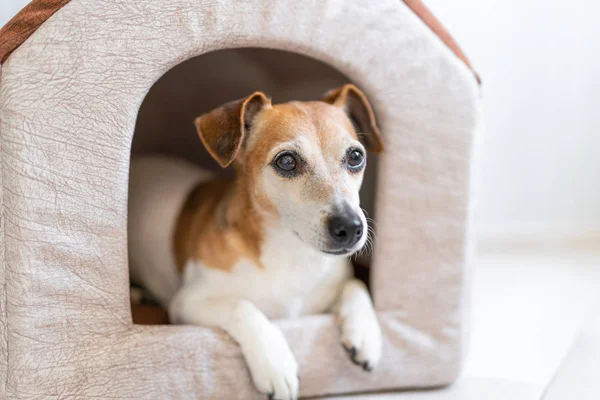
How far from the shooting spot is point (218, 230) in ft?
5.78

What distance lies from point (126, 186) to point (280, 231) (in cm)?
39

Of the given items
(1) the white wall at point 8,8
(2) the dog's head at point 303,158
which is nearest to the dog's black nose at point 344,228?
(2) the dog's head at point 303,158

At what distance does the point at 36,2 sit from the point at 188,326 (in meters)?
0.82

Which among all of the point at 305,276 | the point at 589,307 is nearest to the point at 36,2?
the point at 305,276

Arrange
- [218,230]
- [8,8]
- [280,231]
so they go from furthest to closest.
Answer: [8,8]
[218,230]
[280,231]

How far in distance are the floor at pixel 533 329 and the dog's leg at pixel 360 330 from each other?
15 cm

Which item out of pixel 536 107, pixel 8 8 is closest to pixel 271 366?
pixel 8 8

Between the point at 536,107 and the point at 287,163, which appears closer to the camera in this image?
the point at 287,163

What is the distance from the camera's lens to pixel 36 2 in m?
1.41

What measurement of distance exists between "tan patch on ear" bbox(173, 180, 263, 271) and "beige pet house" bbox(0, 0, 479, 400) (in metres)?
0.23

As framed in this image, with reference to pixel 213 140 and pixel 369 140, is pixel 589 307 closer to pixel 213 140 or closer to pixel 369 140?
pixel 369 140

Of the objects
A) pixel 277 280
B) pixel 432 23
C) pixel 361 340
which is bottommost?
pixel 361 340

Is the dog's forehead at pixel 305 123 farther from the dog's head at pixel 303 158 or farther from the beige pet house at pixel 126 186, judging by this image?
the beige pet house at pixel 126 186

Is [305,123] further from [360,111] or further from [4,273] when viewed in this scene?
[4,273]
